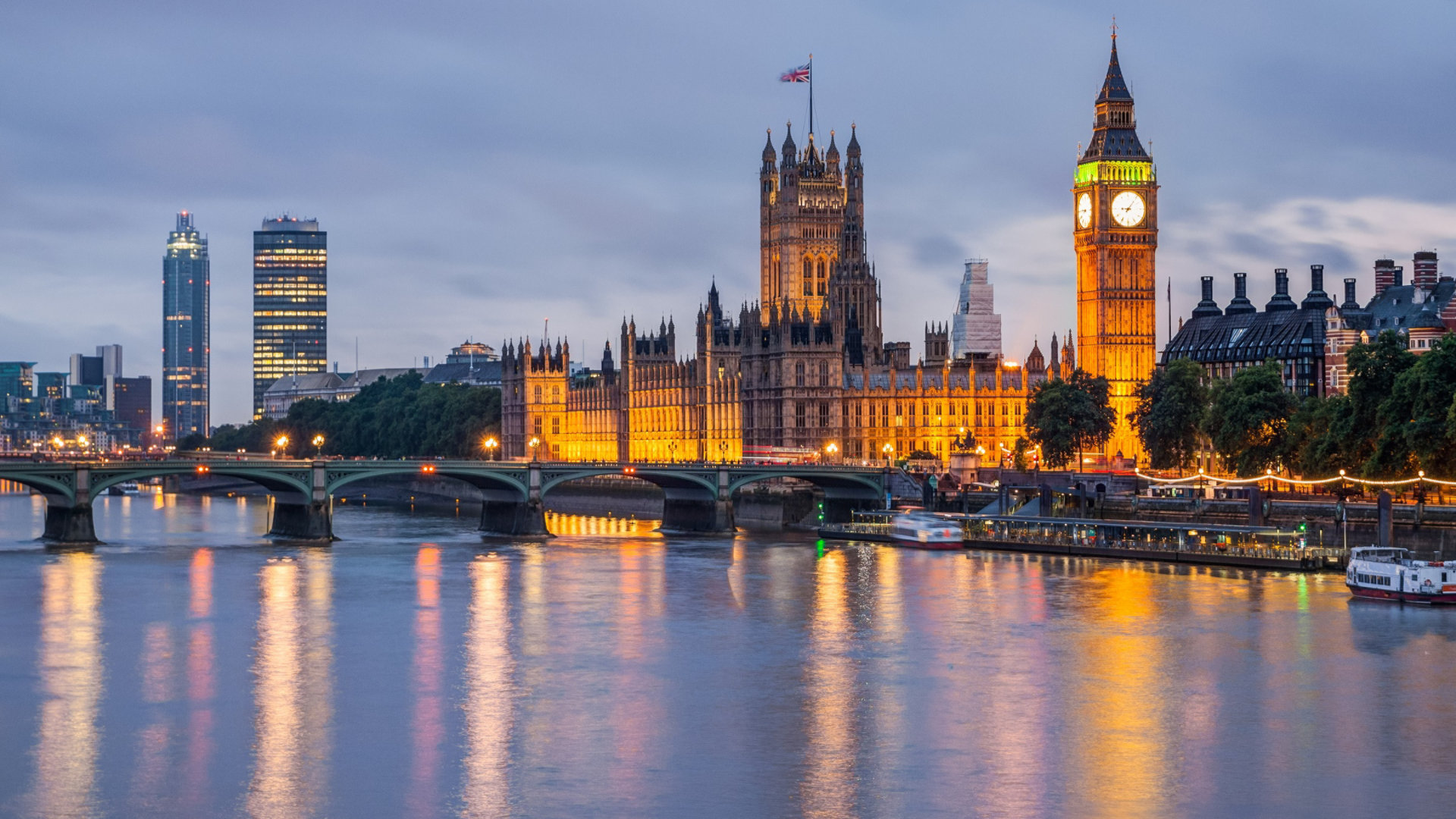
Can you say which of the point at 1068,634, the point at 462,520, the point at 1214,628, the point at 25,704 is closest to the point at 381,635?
the point at 25,704

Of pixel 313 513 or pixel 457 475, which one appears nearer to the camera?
pixel 313 513

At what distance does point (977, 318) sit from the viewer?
180m

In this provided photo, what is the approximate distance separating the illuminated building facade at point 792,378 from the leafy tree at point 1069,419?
11838 mm

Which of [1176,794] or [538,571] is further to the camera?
[538,571]

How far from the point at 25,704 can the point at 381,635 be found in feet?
A: 47.1

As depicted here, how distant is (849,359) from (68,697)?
11467 centimetres

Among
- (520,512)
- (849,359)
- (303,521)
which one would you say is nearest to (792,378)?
(849,359)

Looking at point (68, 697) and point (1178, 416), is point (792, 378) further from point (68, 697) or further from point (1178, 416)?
point (68, 697)

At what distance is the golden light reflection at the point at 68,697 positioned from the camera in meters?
39.4

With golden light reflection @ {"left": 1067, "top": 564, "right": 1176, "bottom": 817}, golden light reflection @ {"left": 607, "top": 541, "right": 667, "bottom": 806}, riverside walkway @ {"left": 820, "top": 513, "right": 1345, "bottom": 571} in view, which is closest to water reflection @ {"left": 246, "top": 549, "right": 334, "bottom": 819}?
golden light reflection @ {"left": 607, "top": 541, "right": 667, "bottom": 806}

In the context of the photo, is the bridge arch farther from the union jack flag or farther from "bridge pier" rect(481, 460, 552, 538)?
the union jack flag

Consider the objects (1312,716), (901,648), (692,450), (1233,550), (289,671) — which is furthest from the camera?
(692,450)

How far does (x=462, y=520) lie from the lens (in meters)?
128

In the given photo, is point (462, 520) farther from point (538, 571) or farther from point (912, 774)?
point (912, 774)
